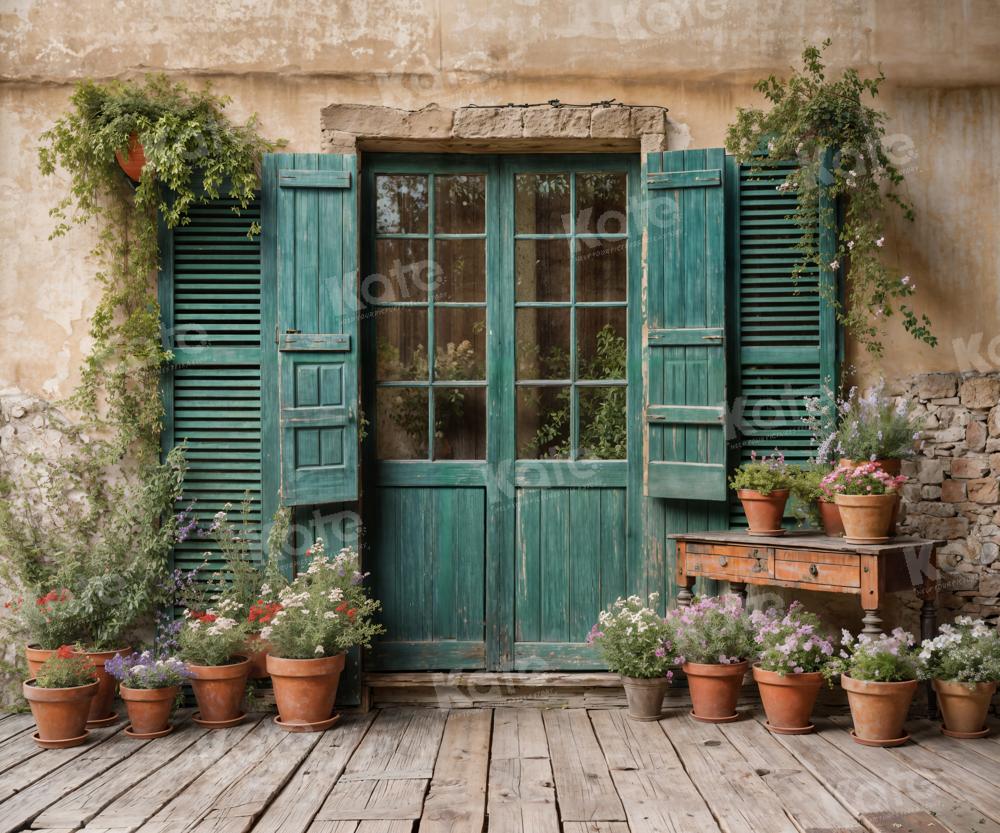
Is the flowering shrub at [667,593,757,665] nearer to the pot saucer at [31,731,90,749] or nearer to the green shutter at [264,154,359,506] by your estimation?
the green shutter at [264,154,359,506]

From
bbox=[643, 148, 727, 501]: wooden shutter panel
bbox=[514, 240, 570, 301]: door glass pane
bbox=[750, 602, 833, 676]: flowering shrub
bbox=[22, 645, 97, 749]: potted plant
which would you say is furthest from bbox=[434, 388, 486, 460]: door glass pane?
bbox=[22, 645, 97, 749]: potted plant

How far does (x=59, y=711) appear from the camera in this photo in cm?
430

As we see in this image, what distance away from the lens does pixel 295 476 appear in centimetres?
490

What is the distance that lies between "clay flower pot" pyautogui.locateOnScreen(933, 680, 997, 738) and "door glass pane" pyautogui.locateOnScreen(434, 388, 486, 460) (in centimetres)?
243

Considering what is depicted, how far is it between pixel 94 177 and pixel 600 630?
11.0 feet

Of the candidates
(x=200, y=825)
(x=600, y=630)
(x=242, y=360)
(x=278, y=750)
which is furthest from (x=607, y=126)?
(x=200, y=825)

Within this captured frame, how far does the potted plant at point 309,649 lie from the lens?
4508mm

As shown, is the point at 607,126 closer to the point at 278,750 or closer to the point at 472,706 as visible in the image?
the point at 472,706

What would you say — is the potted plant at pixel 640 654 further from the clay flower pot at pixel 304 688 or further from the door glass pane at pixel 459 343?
the door glass pane at pixel 459 343

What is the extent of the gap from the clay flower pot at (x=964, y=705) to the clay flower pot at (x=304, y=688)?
2.68 metres

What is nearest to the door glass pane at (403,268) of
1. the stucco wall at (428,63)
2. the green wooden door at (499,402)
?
the green wooden door at (499,402)

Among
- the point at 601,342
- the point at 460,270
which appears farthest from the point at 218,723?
the point at 601,342

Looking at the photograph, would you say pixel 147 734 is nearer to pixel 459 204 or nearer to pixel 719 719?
pixel 719 719

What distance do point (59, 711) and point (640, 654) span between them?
2566 mm
